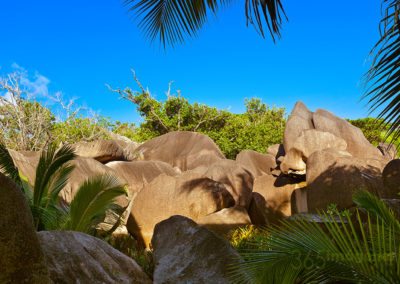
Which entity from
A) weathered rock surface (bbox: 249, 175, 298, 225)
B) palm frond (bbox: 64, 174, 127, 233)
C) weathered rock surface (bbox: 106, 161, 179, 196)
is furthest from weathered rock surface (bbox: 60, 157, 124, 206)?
palm frond (bbox: 64, 174, 127, 233)

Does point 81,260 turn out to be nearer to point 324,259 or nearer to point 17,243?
point 17,243

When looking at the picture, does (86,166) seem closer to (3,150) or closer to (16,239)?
(3,150)

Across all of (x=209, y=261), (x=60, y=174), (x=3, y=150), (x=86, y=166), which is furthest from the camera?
(x=86, y=166)

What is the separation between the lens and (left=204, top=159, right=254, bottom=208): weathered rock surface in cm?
1563

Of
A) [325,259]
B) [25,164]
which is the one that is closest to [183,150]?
[25,164]

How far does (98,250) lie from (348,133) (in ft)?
46.6

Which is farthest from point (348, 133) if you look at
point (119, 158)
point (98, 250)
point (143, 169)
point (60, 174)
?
point (98, 250)

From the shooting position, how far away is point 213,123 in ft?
99.4

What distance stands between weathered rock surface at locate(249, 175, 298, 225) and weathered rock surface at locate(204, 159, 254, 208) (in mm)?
327

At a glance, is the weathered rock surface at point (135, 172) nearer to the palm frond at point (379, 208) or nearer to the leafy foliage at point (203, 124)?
the leafy foliage at point (203, 124)

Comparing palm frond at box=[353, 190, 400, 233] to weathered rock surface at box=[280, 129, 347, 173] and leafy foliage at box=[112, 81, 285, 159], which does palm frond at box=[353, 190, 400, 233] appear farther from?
leafy foliage at box=[112, 81, 285, 159]

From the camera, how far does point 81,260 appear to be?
458 centimetres

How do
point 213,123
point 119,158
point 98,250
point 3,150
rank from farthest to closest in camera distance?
point 213,123
point 119,158
point 3,150
point 98,250

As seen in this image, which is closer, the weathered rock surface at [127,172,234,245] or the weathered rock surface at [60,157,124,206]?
the weathered rock surface at [127,172,234,245]
